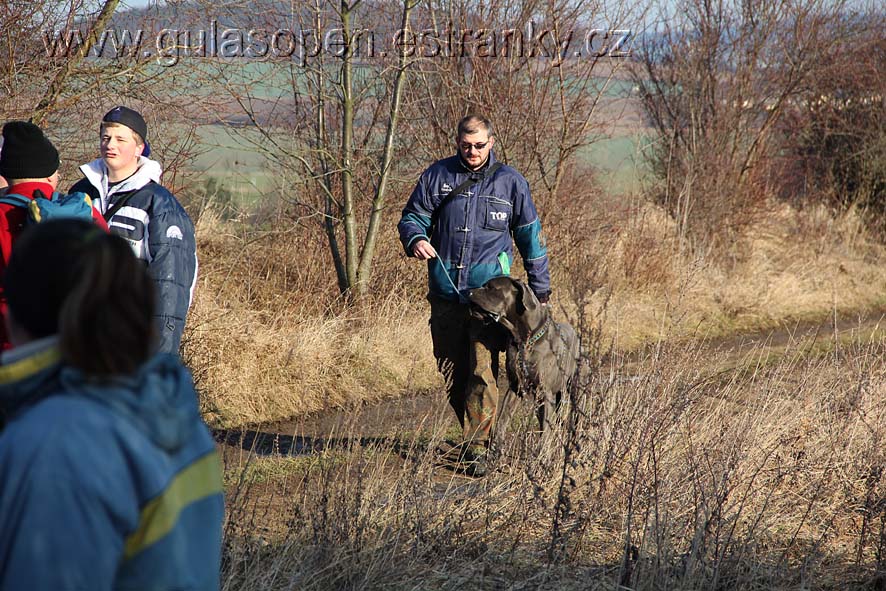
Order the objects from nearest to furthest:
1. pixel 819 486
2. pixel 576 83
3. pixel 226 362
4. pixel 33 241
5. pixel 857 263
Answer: pixel 33 241 → pixel 819 486 → pixel 226 362 → pixel 576 83 → pixel 857 263

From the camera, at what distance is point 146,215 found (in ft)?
13.8

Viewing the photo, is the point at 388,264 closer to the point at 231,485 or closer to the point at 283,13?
the point at 283,13

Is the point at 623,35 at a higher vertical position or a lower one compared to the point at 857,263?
higher

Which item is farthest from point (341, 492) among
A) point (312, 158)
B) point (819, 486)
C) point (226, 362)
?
point (312, 158)

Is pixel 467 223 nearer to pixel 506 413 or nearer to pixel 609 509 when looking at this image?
pixel 506 413

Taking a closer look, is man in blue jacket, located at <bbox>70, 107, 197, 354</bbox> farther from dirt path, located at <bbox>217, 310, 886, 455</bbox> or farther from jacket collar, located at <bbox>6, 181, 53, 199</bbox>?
dirt path, located at <bbox>217, 310, 886, 455</bbox>

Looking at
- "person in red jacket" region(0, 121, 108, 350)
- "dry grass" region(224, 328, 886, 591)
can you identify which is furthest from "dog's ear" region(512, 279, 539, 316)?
"person in red jacket" region(0, 121, 108, 350)

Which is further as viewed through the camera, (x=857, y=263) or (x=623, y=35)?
(x=857, y=263)

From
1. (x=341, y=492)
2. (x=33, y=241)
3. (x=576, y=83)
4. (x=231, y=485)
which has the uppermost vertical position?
(x=576, y=83)

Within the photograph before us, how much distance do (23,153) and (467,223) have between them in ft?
9.32

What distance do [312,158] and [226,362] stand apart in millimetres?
2557

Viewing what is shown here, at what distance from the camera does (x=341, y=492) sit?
4207 millimetres

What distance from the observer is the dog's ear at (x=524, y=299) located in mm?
5703

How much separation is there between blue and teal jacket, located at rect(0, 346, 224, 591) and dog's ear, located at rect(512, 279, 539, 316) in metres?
4.01
